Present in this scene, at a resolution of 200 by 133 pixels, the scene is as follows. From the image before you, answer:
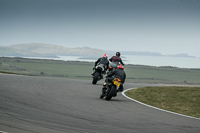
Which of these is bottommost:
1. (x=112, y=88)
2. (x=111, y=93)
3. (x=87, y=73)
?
(x=87, y=73)

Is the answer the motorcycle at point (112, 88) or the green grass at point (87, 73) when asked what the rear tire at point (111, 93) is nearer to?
the motorcycle at point (112, 88)

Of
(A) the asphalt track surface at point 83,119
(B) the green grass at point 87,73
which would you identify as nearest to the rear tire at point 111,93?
(A) the asphalt track surface at point 83,119

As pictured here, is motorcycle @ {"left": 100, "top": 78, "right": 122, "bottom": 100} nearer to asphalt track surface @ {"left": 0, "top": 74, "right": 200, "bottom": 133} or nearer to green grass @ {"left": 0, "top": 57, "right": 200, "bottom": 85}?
asphalt track surface @ {"left": 0, "top": 74, "right": 200, "bottom": 133}

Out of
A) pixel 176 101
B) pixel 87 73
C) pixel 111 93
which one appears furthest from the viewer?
pixel 87 73

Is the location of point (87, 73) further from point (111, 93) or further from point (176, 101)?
point (111, 93)

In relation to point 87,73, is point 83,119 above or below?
above

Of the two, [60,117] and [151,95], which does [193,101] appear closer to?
[151,95]

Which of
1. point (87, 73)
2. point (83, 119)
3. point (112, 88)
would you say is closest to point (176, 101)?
point (112, 88)

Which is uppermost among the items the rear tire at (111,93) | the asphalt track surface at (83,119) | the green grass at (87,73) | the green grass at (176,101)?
the rear tire at (111,93)

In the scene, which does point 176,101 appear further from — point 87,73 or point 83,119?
point 87,73

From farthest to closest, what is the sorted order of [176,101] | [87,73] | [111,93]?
[87,73], [176,101], [111,93]

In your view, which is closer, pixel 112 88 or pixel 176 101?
pixel 112 88

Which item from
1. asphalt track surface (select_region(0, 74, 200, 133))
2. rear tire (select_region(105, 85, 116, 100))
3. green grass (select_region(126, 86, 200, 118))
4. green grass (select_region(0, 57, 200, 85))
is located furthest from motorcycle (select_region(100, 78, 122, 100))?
green grass (select_region(0, 57, 200, 85))

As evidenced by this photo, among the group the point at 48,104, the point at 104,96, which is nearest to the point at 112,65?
the point at 104,96
